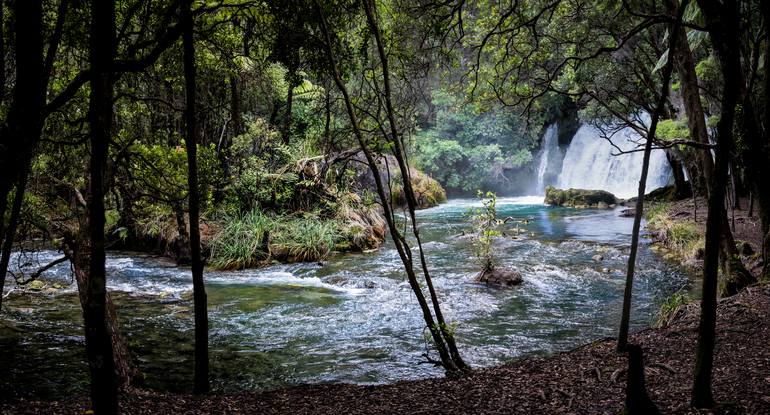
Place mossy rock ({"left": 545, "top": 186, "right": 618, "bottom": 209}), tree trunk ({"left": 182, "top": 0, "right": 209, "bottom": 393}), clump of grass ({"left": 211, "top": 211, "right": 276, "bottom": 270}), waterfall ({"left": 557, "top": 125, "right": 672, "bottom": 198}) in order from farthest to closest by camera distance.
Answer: waterfall ({"left": 557, "top": 125, "right": 672, "bottom": 198})
mossy rock ({"left": 545, "top": 186, "right": 618, "bottom": 209})
clump of grass ({"left": 211, "top": 211, "right": 276, "bottom": 270})
tree trunk ({"left": 182, "top": 0, "right": 209, "bottom": 393})

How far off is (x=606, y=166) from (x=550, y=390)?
30.9 meters

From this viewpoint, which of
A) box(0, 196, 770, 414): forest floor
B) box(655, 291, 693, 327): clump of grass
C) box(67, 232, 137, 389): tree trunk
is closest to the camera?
box(0, 196, 770, 414): forest floor

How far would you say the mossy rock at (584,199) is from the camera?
94.7 ft

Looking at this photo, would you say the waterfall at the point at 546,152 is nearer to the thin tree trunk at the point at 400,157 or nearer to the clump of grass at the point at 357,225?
the clump of grass at the point at 357,225

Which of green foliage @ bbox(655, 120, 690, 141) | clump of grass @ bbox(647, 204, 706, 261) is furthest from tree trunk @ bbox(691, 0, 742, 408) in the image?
green foliage @ bbox(655, 120, 690, 141)

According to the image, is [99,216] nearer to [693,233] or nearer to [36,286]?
[36,286]

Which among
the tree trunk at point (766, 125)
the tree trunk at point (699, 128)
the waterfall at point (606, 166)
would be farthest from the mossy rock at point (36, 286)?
the waterfall at point (606, 166)

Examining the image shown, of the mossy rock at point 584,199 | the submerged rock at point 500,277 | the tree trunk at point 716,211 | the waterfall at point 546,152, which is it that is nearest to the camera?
the tree trunk at point 716,211

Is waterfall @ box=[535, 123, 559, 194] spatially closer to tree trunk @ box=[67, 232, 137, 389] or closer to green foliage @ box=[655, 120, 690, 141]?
green foliage @ box=[655, 120, 690, 141]

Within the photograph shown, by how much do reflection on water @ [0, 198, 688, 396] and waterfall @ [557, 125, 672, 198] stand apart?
1623 cm

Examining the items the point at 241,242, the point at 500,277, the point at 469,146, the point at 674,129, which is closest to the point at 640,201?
the point at 500,277

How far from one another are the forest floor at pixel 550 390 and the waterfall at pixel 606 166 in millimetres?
25493

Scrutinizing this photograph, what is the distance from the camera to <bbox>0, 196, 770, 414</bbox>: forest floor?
4578 millimetres

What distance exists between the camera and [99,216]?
11.4ft
